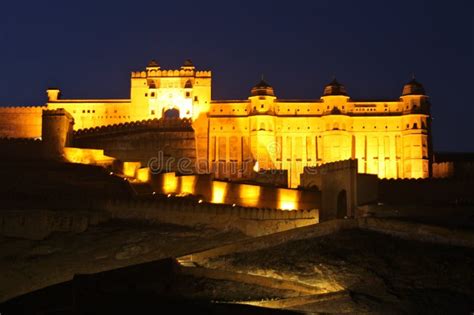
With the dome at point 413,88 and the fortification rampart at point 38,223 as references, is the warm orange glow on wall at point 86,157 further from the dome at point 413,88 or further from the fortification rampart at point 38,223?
the dome at point 413,88

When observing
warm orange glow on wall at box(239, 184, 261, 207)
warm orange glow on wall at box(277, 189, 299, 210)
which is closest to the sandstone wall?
warm orange glow on wall at box(239, 184, 261, 207)

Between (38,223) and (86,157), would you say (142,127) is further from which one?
(38,223)

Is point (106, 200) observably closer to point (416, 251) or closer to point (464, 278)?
point (416, 251)

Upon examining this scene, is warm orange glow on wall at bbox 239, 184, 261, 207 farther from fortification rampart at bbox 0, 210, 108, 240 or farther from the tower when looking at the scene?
the tower

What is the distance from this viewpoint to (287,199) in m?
54.2

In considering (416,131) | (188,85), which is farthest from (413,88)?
(188,85)

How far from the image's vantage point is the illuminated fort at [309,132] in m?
77.1

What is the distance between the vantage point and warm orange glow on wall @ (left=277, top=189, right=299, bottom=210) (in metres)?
53.8

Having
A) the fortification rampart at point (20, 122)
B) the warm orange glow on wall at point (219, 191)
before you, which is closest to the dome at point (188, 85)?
the fortification rampart at point (20, 122)

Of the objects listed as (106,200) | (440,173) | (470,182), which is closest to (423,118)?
(440,173)

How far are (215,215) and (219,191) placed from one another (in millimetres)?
13215

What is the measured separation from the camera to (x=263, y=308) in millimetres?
21844

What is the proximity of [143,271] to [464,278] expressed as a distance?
12.5 m

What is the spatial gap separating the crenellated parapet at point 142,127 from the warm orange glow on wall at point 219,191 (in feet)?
73.5
